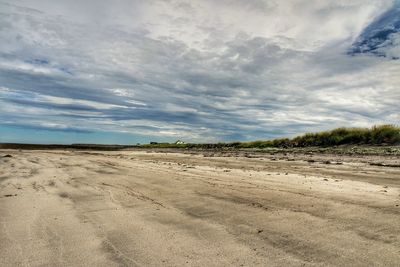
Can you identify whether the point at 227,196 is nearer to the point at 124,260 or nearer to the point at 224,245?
the point at 224,245

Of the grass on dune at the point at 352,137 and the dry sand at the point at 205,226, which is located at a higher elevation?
the grass on dune at the point at 352,137

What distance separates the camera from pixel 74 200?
206 inches

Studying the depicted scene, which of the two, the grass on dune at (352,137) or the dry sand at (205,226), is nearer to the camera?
the dry sand at (205,226)

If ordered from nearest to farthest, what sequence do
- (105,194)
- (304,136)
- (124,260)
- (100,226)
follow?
(124,260) < (100,226) < (105,194) < (304,136)

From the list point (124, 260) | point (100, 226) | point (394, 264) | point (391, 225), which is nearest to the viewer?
point (394, 264)

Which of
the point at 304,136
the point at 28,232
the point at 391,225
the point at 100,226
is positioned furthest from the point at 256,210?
the point at 304,136

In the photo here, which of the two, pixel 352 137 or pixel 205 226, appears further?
pixel 352 137

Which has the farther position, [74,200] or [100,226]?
[74,200]

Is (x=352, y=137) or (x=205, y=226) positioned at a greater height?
(x=352, y=137)

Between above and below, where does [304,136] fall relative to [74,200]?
above

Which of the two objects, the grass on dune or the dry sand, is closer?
the dry sand

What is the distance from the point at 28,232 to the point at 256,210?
8.05ft

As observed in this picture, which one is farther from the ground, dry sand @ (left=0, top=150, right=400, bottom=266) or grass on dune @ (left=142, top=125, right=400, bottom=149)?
grass on dune @ (left=142, top=125, right=400, bottom=149)

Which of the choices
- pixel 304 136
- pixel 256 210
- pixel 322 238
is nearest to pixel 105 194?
pixel 256 210
